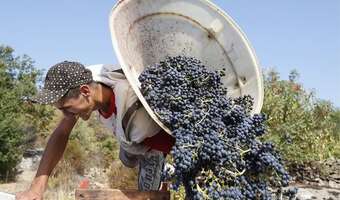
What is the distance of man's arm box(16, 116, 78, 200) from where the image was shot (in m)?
2.65

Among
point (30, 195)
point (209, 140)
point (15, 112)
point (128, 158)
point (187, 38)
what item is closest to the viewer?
point (209, 140)

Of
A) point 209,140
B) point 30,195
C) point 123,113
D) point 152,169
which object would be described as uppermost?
point 123,113

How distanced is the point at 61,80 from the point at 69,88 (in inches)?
2.3

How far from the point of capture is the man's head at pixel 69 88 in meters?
2.44

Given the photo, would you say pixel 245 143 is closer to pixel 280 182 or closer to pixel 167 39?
pixel 280 182

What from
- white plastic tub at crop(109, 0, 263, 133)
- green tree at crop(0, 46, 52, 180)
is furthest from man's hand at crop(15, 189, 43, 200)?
green tree at crop(0, 46, 52, 180)

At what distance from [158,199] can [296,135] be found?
6.95 metres

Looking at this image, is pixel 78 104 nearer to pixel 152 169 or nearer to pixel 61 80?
pixel 61 80

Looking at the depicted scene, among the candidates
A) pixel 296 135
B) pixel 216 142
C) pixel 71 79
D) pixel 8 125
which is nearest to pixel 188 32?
pixel 71 79

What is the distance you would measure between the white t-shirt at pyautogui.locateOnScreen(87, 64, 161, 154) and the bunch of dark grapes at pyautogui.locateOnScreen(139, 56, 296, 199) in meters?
0.15

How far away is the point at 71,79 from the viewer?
8.04 feet

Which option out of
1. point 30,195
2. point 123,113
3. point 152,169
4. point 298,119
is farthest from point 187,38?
point 298,119

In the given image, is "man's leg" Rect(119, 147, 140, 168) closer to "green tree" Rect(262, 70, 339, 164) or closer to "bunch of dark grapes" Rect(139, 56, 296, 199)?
"bunch of dark grapes" Rect(139, 56, 296, 199)

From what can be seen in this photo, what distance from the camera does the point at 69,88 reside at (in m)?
2.44
